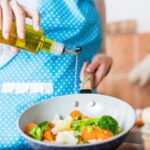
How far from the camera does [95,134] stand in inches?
21.7

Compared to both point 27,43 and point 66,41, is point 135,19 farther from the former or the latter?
point 27,43

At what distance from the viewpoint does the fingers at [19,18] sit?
592 mm

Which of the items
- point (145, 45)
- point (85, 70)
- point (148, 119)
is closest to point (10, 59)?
point (85, 70)

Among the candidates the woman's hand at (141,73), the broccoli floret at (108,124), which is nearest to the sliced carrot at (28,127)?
the broccoli floret at (108,124)

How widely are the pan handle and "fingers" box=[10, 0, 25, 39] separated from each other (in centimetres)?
19

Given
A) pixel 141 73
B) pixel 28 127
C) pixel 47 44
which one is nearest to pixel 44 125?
pixel 28 127

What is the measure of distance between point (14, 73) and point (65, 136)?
0.26 meters

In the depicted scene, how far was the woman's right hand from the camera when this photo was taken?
0.58 meters

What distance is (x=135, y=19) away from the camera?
2207mm

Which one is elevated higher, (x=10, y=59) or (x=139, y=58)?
(x=10, y=59)

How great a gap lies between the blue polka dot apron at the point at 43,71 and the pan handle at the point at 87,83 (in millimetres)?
33

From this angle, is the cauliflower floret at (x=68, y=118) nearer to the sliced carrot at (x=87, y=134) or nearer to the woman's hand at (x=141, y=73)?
the sliced carrot at (x=87, y=134)

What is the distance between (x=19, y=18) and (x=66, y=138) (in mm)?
219

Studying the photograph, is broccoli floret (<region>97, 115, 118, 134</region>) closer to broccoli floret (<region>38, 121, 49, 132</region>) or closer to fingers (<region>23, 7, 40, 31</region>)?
broccoli floret (<region>38, 121, 49, 132</region>)
